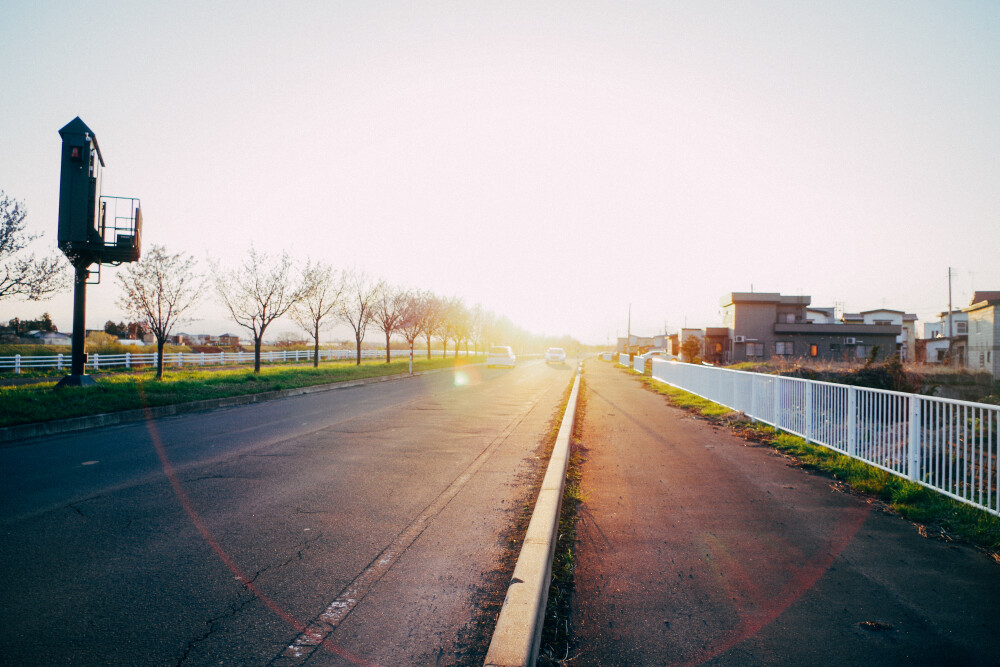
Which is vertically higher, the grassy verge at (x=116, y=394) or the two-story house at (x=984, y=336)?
the two-story house at (x=984, y=336)

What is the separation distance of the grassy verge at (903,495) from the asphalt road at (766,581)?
0.24m

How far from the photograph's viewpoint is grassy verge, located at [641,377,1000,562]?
448 cm

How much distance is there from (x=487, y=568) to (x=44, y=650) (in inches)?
97.6

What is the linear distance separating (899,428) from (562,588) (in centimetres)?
508

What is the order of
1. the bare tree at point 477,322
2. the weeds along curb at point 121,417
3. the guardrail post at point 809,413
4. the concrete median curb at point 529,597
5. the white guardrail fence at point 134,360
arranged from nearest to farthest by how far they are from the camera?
the concrete median curb at point 529,597 < the guardrail post at point 809,413 < the weeds along curb at point 121,417 < the white guardrail fence at point 134,360 < the bare tree at point 477,322

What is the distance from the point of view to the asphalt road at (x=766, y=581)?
2.81m

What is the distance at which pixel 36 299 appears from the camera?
42.8 ft

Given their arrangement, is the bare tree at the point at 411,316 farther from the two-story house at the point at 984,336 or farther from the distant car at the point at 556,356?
the two-story house at the point at 984,336

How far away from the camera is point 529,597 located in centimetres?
304

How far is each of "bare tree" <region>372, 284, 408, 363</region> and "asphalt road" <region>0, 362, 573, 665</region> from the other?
27276mm

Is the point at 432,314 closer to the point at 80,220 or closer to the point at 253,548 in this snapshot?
the point at 80,220

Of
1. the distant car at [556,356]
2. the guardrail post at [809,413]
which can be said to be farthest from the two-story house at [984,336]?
the guardrail post at [809,413]

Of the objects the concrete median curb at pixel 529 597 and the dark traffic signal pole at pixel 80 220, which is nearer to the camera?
the concrete median curb at pixel 529 597

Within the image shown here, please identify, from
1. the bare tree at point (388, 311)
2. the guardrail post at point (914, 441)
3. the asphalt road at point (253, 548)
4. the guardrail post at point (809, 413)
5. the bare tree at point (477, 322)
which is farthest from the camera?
the bare tree at point (477, 322)
